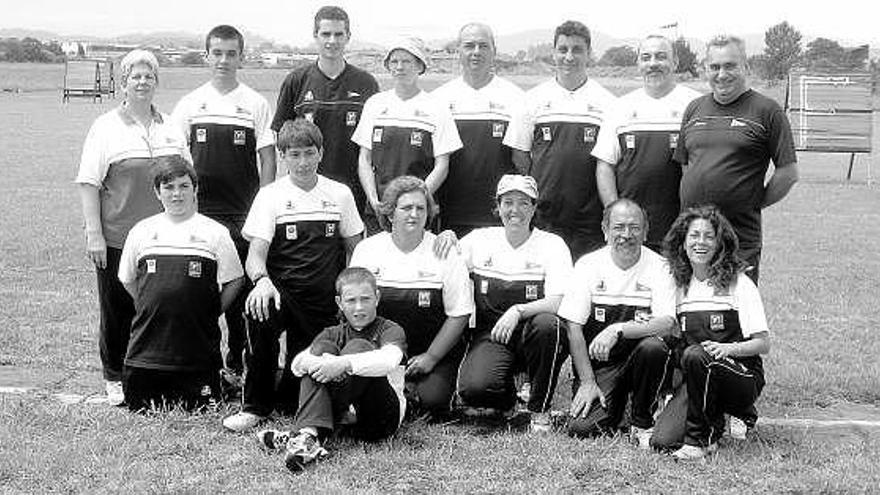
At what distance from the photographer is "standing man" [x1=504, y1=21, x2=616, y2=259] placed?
655 centimetres

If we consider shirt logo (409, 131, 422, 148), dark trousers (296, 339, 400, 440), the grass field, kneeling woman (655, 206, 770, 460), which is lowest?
the grass field

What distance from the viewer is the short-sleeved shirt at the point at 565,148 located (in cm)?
656

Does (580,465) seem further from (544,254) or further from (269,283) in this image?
(269,283)

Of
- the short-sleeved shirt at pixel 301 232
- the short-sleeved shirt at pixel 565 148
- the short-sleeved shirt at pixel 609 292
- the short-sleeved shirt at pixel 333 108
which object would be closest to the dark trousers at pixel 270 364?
the short-sleeved shirt at pixel 301 232

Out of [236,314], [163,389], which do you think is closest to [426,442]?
[163,389]

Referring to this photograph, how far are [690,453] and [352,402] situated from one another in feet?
5.52

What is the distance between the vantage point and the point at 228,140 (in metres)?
6.77

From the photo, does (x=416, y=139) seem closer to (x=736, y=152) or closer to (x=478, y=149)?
(x=478, y=149)

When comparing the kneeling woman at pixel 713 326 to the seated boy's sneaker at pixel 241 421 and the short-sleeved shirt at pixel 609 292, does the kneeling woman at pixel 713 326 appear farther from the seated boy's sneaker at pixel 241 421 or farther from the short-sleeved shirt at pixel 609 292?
the seated boy's sneaker at pixel 241 421

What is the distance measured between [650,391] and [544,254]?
97 cm

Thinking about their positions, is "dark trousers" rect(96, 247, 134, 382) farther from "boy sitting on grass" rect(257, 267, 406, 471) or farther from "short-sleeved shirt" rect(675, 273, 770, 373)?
"short-sleeved shirt" rect(675, 273, 770, 373)

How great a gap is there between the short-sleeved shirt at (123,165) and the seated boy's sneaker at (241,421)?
134 cm

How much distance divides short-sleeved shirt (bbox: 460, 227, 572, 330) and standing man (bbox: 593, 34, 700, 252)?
1.89 feet

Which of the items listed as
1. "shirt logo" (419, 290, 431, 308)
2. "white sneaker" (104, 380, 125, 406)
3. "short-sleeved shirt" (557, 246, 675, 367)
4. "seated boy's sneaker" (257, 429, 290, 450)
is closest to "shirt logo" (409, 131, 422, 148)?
"shirt logo" (419, 290, 431, 308)
